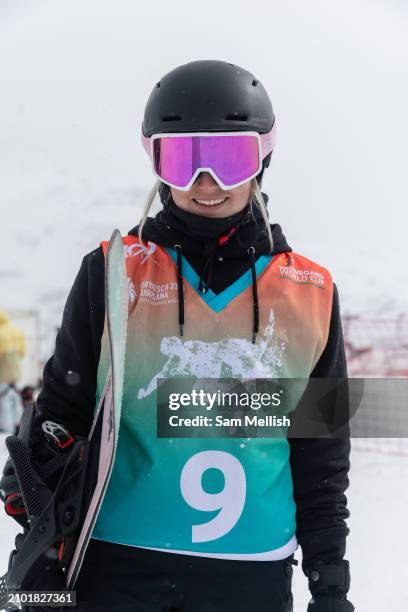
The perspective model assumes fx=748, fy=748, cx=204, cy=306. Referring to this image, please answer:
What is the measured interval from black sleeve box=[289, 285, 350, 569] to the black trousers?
219mm

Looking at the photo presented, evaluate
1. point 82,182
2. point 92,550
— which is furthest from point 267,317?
point 82,182

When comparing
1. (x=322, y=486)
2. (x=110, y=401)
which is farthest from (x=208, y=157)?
(x=322, y=486)

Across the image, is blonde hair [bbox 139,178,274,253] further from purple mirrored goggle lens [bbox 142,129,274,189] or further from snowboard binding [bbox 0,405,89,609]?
snowboard binding [bbox 0,405,89,609]

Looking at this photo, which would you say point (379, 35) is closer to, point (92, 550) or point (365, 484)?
point (365, 484)

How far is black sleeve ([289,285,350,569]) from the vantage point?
207 cm

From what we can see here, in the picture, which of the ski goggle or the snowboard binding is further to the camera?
the ski goggle

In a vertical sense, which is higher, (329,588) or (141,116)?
(141,116)

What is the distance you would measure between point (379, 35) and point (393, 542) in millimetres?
62628

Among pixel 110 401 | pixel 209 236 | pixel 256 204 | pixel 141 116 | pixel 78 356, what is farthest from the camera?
pixel 141 116

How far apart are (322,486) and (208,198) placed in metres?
0.87

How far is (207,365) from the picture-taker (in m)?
1.99

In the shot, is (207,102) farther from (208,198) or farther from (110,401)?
(110,401)

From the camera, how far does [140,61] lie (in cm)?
6075

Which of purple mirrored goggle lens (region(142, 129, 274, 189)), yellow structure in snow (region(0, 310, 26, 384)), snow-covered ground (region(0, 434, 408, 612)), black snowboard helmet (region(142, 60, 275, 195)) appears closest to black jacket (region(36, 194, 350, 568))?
purple mirrored goggle lens (region(142, 129, 274, 189))
